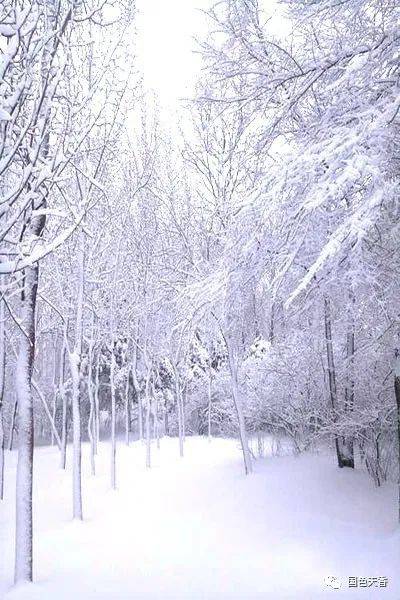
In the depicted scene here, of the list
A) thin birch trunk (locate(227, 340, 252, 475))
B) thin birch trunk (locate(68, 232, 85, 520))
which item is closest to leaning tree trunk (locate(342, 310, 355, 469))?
thin birch trunk (locate(227, 340, 252, 475))

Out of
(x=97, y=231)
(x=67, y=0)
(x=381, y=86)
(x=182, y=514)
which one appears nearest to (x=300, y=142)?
(x=381, y=86)

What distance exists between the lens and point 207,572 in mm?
7266

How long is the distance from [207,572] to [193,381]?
2393 centimetres

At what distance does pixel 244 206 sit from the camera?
19.3 ft

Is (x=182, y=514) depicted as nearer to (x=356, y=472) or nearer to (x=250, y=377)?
(x=356, y=472)

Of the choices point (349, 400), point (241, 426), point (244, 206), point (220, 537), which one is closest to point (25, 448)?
point (244, 206)

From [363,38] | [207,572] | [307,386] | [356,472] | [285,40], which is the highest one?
[285,40]

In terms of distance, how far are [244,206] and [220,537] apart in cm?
618

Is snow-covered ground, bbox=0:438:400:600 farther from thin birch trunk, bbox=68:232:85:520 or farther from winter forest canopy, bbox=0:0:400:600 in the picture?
thin birch trunk, bbox=68:232:85:520

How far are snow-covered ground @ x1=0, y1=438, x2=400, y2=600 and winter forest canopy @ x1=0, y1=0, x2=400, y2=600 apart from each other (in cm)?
23

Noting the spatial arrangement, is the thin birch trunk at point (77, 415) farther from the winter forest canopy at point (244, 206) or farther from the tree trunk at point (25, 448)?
the tree trunk at point (25, 448)

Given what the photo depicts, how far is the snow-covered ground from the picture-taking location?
21.6 ft

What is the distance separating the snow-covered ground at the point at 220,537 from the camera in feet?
21.6

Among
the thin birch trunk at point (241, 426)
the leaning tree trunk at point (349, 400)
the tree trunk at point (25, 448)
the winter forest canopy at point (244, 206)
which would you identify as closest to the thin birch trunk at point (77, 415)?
the winter forest canopy at point (244, 206)
